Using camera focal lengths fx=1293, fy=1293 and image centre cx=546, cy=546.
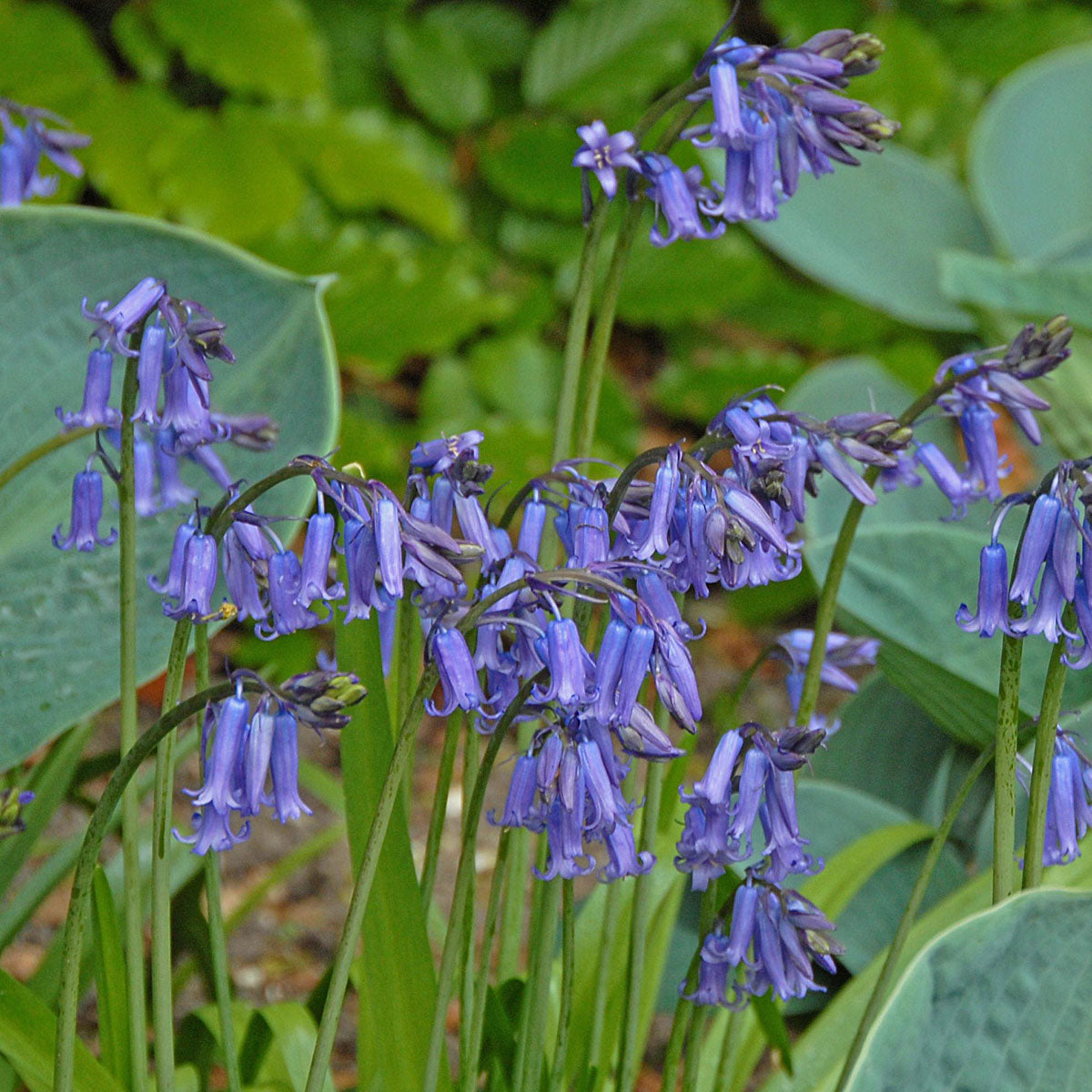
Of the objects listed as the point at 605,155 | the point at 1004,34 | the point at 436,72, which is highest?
the point at 1004,34

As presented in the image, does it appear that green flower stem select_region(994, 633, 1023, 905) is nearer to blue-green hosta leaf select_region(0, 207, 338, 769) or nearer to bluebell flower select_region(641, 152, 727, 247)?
bluebell flower select_region(641, 152, 727, 247)

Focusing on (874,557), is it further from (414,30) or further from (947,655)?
(414,30)

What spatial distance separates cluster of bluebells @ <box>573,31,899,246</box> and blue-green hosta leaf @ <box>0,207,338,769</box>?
2.03 feet

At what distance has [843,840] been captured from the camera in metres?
1.79

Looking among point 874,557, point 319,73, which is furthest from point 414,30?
point 874,557

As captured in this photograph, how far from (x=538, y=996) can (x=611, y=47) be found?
3.43 m

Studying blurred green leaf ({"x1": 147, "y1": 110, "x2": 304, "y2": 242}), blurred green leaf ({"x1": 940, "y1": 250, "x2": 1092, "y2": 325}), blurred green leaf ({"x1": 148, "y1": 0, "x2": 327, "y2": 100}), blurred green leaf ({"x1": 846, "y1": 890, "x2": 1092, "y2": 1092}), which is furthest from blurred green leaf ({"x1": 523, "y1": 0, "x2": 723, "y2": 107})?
blurred green leaf ({"x1": 846, "y1": 890, "x2": 1092, "y2": 1092})

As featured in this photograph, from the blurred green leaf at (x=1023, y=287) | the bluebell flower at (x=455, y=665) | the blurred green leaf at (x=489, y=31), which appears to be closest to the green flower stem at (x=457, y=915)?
the bluebell flower at (x=455, y=665)

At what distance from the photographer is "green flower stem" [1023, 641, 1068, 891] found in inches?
39.8

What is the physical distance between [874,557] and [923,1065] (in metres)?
0.78

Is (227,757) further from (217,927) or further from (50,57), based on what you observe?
(50,57)

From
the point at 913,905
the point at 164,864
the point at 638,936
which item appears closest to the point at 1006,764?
the point at 913,905

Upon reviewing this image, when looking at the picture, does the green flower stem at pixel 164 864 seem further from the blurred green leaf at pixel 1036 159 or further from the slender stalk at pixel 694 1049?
the blurred green leaf at pixel 1036 159

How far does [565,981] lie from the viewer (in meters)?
1.15
